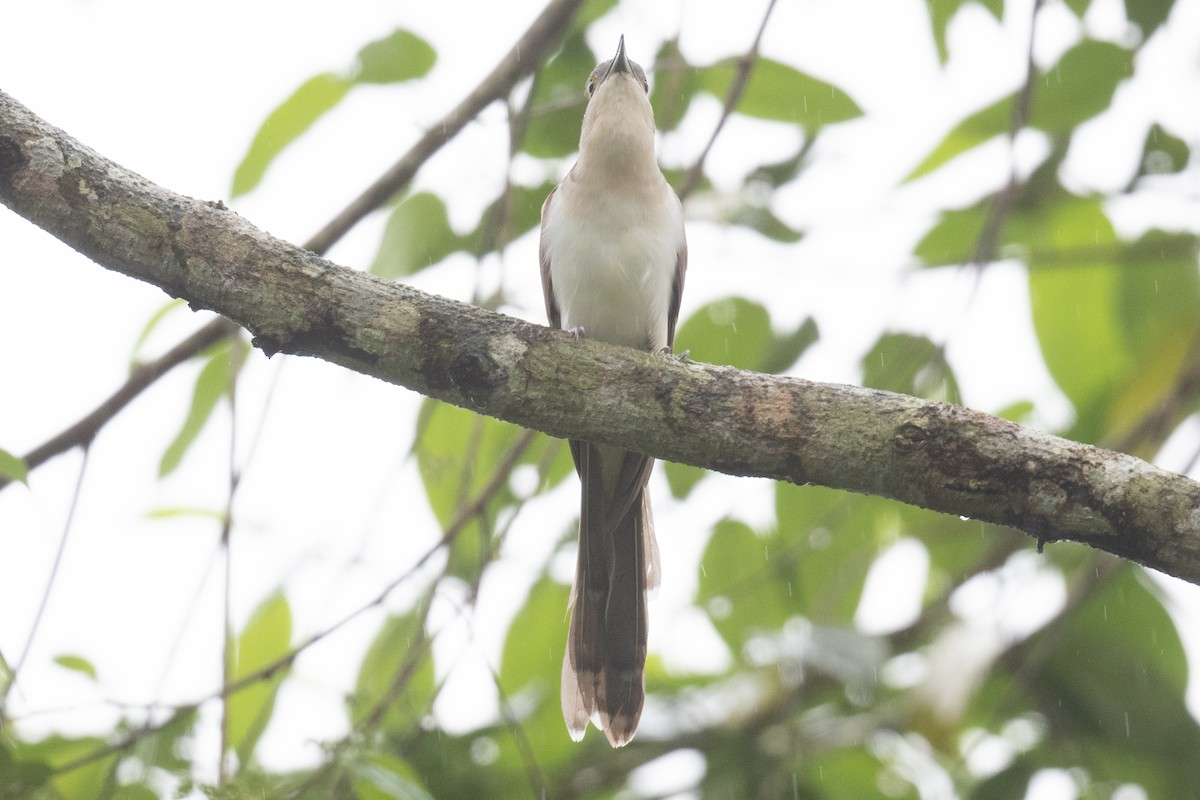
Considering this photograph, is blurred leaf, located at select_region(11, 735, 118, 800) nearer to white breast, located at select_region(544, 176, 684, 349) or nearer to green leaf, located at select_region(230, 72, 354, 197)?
green leaf, located at select_region(230, 72, 354, 197)

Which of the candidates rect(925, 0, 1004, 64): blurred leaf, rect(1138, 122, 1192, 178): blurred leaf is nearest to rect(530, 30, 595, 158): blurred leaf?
rect(925, 0, 1004, 64): blurred leaf

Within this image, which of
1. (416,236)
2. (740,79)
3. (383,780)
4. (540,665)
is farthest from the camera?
(540,665)

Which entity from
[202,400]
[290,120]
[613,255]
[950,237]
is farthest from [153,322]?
[950,237]

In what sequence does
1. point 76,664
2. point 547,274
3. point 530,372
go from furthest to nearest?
1. point 547,274
2. point 76,664
3. point 530,372

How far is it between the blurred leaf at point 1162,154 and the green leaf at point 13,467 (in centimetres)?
357

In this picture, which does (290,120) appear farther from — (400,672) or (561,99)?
(400,672)

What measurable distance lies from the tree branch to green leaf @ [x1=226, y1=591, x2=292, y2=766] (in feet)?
4.88

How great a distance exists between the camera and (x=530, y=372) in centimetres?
251

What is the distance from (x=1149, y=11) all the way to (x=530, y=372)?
264cm

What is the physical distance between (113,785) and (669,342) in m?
2.30

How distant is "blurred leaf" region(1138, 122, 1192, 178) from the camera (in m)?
4.05

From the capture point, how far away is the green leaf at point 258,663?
3625 millimetres

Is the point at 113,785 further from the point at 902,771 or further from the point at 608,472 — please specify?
the point at 902,771

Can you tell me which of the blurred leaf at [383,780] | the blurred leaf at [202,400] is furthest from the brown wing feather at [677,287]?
the blurred leaf at [383,780]
